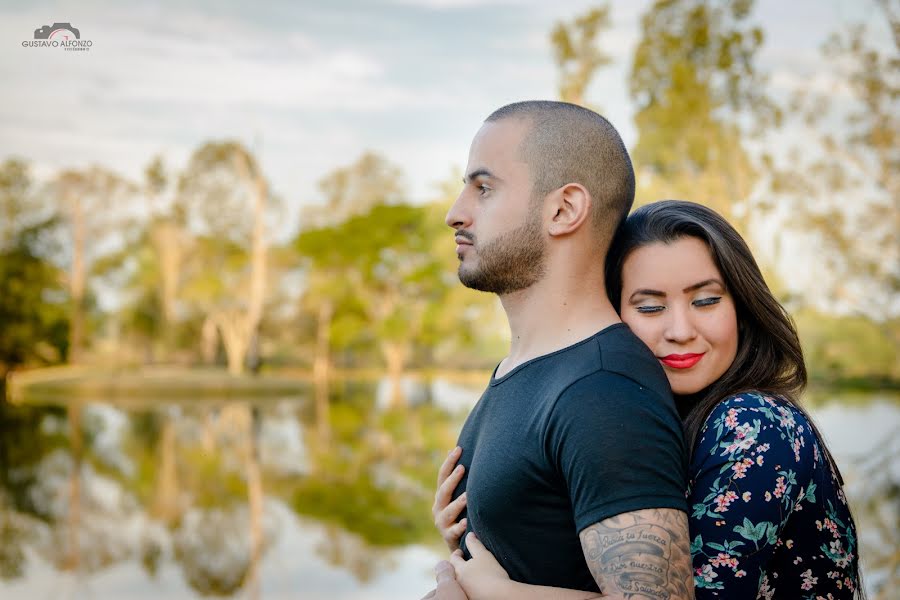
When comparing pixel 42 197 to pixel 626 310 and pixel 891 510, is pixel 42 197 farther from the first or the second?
pixel 626 310

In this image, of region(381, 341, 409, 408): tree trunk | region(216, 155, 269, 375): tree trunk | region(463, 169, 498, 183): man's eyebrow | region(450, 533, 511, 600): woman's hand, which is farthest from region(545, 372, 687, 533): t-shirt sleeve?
region(381, 341, 409, 408): tree trunk

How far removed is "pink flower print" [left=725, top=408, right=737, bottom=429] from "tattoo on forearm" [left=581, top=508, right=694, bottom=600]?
212mm

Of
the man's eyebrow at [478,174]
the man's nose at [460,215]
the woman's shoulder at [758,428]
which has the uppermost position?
the man's eyebrow at [478,174]

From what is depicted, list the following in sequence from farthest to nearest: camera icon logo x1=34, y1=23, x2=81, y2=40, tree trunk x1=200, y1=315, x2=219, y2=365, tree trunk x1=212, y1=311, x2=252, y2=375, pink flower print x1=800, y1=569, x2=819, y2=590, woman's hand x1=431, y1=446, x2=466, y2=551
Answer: tree trunk x1=200, y1=315, x2=219, y2=365
tree trunk x1=212, y1=311, x2=252, y2=375
camera icon logo x1=34, y1=23, x2=81, y2=40
woman's hand x1=431, y1=446, x2=466, y2=551
pink flower print x1=800, y1=569, x2=819, y2=590

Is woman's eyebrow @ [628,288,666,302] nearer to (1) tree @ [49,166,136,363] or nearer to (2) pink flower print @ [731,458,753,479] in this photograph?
(2) pink flower print @ [731,458,753,479]

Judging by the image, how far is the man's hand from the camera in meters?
1.46

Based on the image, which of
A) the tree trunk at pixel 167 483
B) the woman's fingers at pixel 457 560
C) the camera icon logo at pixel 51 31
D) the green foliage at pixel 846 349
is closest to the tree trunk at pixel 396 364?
the tree trunk at pixel 167 483

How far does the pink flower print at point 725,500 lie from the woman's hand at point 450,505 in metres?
0.50

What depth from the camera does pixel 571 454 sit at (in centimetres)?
125

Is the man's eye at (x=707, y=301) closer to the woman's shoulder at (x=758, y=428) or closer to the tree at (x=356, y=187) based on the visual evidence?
the woman's shoulder at (x=758, y=428)

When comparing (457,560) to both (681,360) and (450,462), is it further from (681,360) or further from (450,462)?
(681,360)

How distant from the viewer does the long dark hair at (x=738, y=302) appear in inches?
60.9

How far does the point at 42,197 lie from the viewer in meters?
25.5

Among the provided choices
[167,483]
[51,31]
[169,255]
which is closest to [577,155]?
[51,31]
